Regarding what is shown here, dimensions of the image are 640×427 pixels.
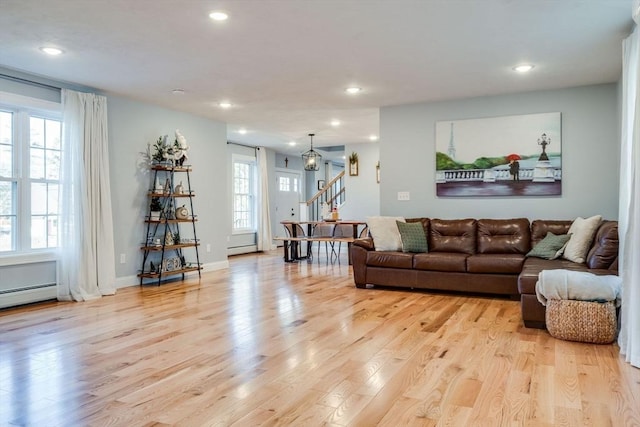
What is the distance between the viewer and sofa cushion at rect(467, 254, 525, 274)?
4977mm

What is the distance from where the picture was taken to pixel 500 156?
604cm

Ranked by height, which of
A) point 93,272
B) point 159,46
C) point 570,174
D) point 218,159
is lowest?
point 93,272

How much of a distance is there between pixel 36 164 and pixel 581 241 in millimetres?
5958

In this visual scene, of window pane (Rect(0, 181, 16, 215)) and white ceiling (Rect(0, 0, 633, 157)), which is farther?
window pane (Rect(0, 181, 16, 215))

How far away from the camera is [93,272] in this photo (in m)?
5.36

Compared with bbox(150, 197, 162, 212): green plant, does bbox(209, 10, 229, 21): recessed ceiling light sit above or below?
above

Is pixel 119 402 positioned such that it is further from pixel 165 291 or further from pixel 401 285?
pixel 401 285

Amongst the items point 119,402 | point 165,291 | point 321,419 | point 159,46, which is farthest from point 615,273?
point 165,291

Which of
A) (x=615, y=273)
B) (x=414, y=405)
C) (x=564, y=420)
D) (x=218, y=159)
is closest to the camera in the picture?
(x=564, y=420)

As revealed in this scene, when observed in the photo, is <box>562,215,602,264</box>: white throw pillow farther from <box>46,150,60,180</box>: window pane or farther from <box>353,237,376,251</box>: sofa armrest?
<box>46,150,60,180</box>: window pane

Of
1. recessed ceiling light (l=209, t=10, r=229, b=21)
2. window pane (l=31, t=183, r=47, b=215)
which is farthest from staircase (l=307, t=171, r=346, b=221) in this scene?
recessed ceiling light (l=209, t=10, r=229, b=21)

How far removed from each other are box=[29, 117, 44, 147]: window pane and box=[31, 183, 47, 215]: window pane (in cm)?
47

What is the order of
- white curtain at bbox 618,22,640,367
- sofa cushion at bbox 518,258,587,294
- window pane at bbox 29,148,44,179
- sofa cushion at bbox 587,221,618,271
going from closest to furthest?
1. white curtain at bbox 618,22,640,367
2. sofa cushion at bbox 518,258,587,294
3. sofa cushion at bbox 587,221,618,271
4. window pane at bbox 29,148,44,179

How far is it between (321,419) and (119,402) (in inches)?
Result: 42.7
